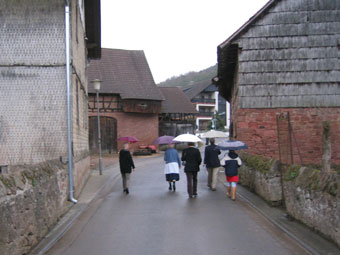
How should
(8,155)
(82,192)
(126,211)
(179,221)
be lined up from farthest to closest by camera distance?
(82,192) < (8,155) < (126,211) < (179,221)

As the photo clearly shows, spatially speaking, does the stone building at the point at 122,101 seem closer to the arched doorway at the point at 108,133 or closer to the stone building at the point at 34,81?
the arched doorway at the point at 108,133

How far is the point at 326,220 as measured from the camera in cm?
605

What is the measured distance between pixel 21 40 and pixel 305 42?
35.3 ft

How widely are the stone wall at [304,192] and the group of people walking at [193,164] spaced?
0.77 metres

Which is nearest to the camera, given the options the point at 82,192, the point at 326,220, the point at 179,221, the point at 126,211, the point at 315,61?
the point at 326,220

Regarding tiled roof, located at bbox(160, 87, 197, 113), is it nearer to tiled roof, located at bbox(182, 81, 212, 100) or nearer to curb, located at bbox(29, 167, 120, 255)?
curb, located at bbox(29, 167, 120, 255)

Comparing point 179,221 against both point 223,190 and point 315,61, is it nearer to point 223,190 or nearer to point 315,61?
point 223,190

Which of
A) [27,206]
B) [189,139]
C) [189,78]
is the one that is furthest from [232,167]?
[189,78]

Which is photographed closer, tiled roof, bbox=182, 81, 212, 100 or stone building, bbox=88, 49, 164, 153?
stone building, bbox=88, 49, 164, 153

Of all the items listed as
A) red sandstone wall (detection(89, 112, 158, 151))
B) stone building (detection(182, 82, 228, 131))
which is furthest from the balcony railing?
red sandstone wall (detection(89, 112, 158, 151))

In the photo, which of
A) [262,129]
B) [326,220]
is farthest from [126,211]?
[262,129]

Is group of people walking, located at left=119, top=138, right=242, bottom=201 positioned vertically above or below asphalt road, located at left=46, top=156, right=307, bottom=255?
above

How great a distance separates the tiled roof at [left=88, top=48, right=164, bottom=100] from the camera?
32906mm

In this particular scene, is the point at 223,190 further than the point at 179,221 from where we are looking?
Yes
